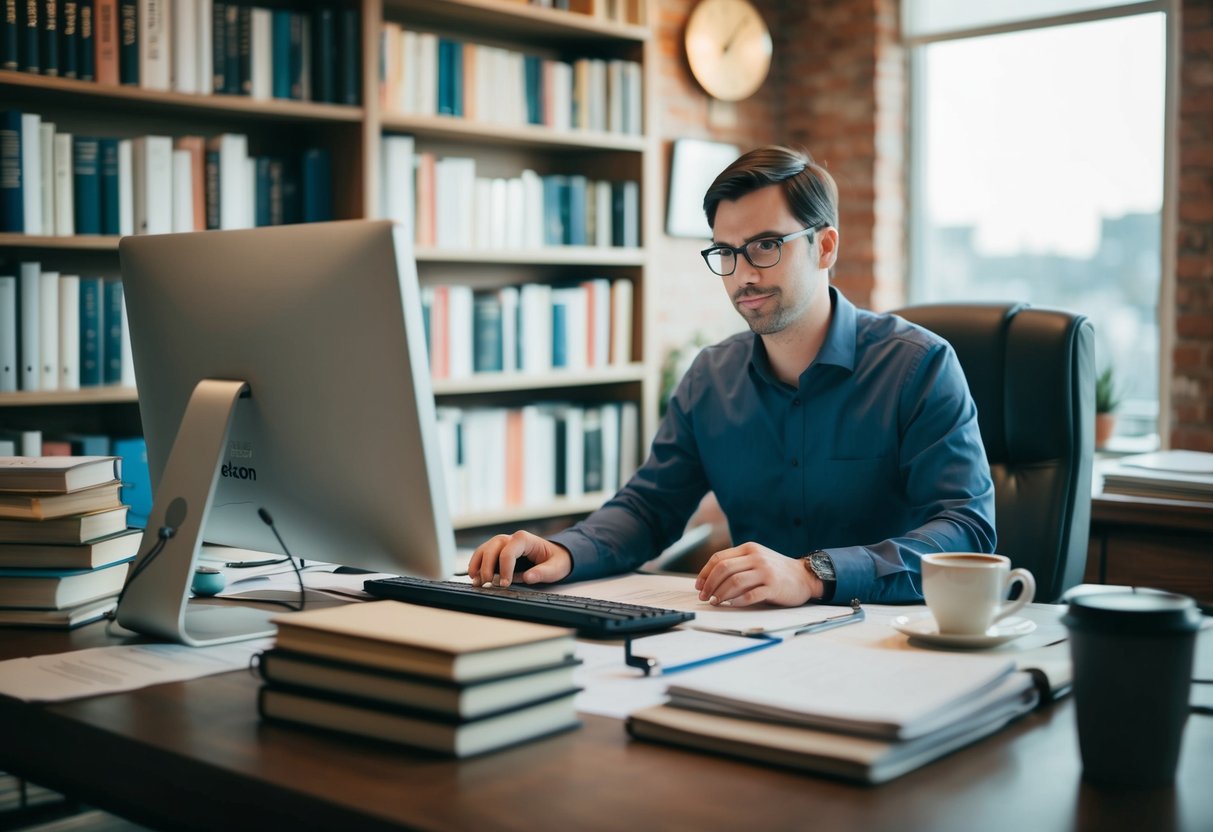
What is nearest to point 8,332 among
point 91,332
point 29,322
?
point 29,322

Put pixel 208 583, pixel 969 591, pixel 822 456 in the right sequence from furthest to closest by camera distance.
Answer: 1. pixel 822 456
2. pixel 208 583
3. pixel 969 591

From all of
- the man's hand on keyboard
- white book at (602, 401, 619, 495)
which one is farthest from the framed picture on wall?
the man's hand on keyboard

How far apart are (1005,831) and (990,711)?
0.21 metres

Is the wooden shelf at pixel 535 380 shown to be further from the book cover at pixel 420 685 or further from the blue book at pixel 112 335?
the book cover at pixel 420 685

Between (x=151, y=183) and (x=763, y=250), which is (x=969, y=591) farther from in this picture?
(x=151, y=183)

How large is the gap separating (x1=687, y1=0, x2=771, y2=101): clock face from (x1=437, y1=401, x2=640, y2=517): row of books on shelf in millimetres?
1329

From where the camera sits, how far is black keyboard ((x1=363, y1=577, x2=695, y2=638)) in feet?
4.13

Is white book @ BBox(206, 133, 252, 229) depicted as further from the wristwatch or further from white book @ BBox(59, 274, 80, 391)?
the wristwatch

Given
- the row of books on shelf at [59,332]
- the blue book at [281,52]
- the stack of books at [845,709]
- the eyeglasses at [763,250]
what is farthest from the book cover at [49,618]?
the blue book at [281,52]

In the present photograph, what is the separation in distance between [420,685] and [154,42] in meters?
2.19

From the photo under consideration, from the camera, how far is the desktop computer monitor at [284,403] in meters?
1.17

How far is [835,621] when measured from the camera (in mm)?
1316

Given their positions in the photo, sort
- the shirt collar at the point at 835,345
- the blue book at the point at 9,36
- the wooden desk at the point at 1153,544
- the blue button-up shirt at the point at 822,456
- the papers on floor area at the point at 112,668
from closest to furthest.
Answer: the papers on floor area at the point at 112,668, the blue button-up shirt at the point at 822,456, the shirt collar at the point at 835,345, the wooden desk at the point at 1153,544, the blue book at the point at 9,36

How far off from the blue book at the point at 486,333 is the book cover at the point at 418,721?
2.39 metres
